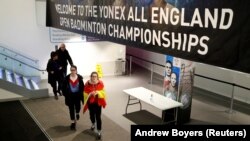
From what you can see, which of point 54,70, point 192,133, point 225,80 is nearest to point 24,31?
point 54,70

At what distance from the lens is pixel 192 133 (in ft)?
11.2

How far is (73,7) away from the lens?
208 inches

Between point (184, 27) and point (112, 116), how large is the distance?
463cm

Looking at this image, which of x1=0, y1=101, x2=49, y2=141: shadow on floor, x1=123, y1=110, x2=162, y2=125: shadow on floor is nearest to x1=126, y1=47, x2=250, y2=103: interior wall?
x1=123, y1=110, x2=162, y2=125: shadow on floor

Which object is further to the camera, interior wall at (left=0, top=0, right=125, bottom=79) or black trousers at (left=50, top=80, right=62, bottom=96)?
interior wall at (left=0, top=0, right=125, bottom=79)

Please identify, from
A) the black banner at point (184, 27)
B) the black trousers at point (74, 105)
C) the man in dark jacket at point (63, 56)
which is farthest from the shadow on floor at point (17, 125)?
the black banner at point (184, 27)

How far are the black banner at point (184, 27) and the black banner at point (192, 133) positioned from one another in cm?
109

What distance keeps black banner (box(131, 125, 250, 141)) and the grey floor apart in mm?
2310

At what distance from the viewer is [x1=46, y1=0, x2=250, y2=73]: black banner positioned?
2.19m

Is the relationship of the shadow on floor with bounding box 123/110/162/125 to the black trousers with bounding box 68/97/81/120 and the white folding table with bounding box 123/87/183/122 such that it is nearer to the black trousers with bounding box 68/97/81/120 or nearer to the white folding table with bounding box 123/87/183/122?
the white folding table with bounding box 123/87/183/122

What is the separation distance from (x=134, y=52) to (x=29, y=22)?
21.1 feet

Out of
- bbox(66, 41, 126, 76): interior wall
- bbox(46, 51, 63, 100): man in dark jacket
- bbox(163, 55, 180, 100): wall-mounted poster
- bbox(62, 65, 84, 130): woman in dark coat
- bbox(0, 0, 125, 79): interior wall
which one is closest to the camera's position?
bbox(62, 65, 84, 130): woman in dark coat

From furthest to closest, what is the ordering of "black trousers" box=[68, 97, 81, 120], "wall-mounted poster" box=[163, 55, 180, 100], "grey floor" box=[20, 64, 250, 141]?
"wall-mounted poster" box=[163, 55, 180, 100]
"grey floor" box=[20, 64, 250, 141]
"black trousers" box=[68, 97, 81, 120]

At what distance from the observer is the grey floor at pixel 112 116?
19.1ft
